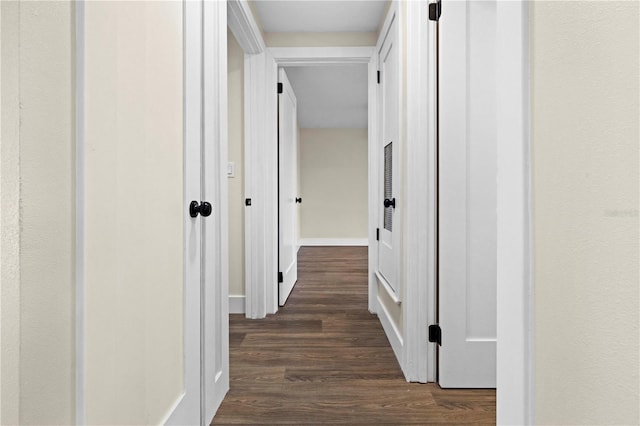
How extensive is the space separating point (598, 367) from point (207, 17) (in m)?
1.70

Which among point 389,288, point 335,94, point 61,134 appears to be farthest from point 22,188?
point 335,94

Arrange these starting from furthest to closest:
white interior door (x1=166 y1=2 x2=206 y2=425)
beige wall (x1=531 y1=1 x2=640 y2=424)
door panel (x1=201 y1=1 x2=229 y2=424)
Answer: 1. door panel (x1=201 y1=1 x2=229 y2=424)
2. white interior door (x1=166 y1=2 x2=206 y2=425)
3. beige wall (x1=531 y1=1 x2=640 y2=424)

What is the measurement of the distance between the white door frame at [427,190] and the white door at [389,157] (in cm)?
24

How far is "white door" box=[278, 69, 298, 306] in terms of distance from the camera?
3.54 m

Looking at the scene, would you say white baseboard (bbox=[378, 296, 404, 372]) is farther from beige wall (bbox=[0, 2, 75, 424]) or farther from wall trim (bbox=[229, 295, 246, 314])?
beige wall (bbox=[0, 2, 75, 424])

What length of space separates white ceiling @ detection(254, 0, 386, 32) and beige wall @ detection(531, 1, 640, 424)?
2.38 meters

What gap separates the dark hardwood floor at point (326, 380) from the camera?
174 centimetres

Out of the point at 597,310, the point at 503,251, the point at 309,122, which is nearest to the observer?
the point at 597,310

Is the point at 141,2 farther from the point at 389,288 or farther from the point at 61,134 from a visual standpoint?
the point at 389,288

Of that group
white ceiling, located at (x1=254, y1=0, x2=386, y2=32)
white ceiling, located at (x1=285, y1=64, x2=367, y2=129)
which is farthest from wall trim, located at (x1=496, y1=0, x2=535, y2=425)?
white ceiling, located at (x1=285, y1=64, x2=367, y2=129)

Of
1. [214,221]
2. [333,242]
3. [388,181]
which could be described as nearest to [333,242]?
[333,242]

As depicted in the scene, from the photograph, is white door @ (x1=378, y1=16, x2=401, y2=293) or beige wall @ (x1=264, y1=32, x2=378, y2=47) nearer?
white door @ (x1=378, y1=16, x2=401, y2=293)

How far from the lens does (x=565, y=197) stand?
2.23 feet

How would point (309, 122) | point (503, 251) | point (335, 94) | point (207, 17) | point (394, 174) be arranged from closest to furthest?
point (503, 251) < point (207, 17) < point (394, 174) < point (335, 94) < point (309, 122)
